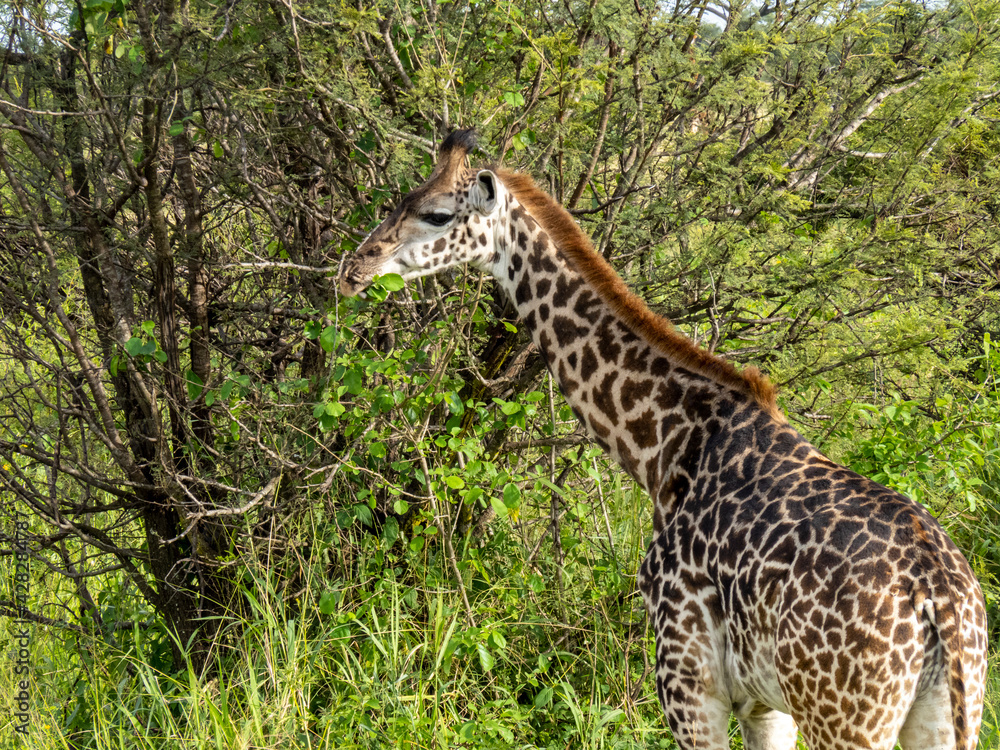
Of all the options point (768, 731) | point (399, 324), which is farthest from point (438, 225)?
point (768, 731)

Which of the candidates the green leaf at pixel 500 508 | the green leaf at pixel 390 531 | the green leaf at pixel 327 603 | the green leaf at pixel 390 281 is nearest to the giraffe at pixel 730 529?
the green leaf at pixel 390 281

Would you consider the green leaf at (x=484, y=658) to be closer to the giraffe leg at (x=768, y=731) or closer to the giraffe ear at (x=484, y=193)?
the giraffe leg at (x=768, y=731)

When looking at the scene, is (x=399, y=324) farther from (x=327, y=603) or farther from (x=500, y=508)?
(x=327, y=603)

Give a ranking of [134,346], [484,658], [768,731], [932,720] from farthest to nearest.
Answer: [484,658]
[134,346]
[768,731]
[932,720]

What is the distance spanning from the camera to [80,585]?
5.53 metres

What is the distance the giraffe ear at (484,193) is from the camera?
175 inches

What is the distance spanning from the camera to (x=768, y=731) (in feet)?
13.5

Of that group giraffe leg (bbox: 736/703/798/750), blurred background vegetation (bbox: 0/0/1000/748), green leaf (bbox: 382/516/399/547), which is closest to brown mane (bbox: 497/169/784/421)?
blurred background vegetation (bbox: 0/0/1000/748)

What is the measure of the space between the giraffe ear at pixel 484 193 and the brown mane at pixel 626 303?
26 cm

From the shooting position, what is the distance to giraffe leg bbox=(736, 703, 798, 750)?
4.09m

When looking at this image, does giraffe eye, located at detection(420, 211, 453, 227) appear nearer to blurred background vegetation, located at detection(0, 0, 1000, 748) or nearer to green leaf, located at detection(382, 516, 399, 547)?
blurred background vegetation, located at detection(0, 0, 1000, 748)

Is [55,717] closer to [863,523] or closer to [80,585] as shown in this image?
[80,585]

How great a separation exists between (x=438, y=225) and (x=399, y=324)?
1387 mm

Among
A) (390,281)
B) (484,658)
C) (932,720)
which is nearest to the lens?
(932,720)
